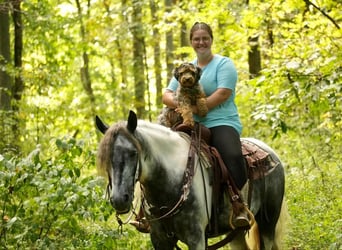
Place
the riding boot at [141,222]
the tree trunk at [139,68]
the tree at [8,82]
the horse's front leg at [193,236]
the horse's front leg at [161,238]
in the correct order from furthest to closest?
the tree trunk at [139,68] < the tree at [8,82] < the riding boot at [141,222] < the horse's front leg at [161,238] < the horse's front leg at [193,236]

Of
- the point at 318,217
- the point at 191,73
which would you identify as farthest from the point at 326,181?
the point at 191,73

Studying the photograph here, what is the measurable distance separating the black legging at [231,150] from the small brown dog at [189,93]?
0.25 meters

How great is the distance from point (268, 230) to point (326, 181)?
2797mm

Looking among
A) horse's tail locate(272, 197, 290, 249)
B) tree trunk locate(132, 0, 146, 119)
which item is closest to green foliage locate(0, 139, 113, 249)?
horse's tail locate(272, 197, 290, 249)

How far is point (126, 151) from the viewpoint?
4.14 m

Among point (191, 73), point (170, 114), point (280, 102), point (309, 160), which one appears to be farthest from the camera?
point (309, 160)

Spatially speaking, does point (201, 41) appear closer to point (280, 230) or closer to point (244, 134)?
point (280, 230)

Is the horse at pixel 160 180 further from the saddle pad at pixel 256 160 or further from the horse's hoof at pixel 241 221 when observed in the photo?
the saddle pad at pixel 256 160

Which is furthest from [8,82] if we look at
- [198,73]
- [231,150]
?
[231,150]

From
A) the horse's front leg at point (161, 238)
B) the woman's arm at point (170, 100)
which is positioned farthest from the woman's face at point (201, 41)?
the horse's front leg at point (161, 238)

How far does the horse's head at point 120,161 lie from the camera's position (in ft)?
13.3

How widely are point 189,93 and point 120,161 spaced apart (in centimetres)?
132

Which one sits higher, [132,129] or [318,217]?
[132,129]

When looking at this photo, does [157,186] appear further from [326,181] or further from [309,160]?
[309,160]
